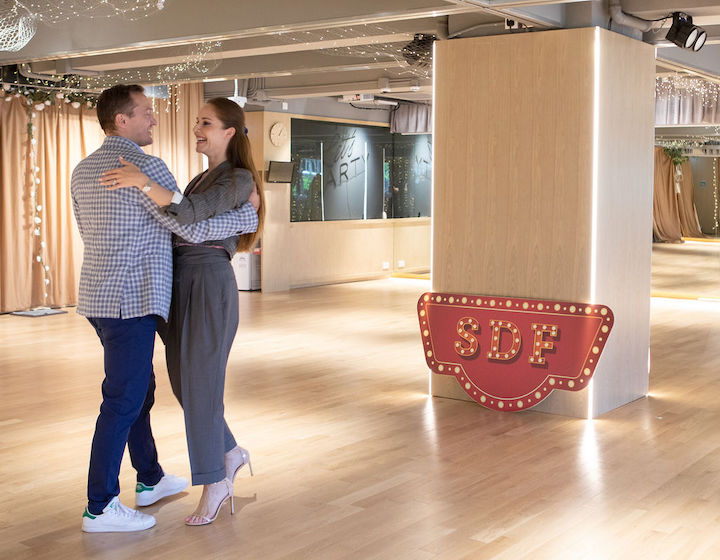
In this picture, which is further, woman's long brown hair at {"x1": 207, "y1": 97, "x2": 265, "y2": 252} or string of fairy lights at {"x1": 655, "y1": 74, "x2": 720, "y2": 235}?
string of fairy lights at {"x1": 655, "y1": 74, "x2": 720, "y2": 235}

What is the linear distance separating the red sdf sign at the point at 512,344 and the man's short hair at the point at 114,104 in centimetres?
263

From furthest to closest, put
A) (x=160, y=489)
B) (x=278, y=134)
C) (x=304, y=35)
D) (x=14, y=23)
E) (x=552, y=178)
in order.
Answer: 1. (x=278, y=134)
2. (x=304, y=35)
3. (x=552, y=178)
4. (x=14, y=23)
5. (x=160, y=489)

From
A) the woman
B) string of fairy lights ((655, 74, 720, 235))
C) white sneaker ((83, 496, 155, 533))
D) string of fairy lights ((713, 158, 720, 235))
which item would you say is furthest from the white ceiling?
string of fairy lights ((713, 158, 720, 235))

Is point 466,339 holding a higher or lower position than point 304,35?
lower

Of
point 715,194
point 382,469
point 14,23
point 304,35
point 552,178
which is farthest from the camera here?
point 715,194

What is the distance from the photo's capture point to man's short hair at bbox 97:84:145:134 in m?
3.24

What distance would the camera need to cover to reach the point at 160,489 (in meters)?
3.62

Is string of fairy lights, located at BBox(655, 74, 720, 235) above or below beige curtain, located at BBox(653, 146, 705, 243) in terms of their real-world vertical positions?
above

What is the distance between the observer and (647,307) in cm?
568

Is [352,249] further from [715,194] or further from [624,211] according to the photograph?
[624,211]

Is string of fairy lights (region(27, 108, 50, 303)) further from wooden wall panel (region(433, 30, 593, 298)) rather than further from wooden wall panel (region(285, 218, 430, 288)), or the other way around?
wooden wall panel (region(433, 30, 593, 298))

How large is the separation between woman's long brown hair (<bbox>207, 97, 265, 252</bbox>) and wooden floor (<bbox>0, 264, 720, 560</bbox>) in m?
1.07

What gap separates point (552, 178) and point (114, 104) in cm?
266

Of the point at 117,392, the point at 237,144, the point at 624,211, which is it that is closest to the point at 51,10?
the point at 237,144
